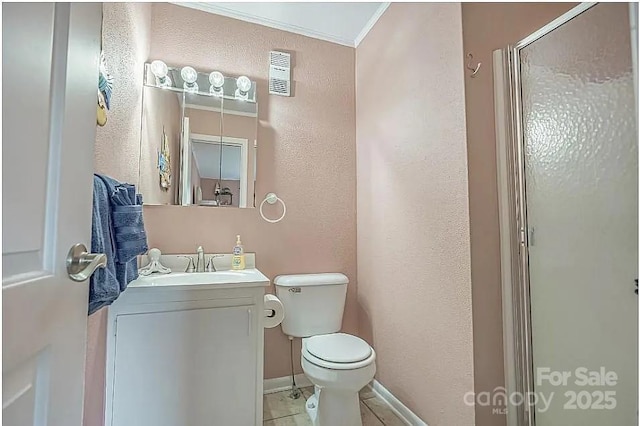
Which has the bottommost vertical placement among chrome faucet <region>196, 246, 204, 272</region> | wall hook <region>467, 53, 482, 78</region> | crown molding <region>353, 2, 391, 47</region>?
chrome faucet <region>196, 246, 204, 272</region>

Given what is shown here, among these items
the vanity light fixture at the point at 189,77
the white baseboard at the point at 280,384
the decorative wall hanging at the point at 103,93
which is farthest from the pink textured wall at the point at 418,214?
the decorative wall hanging at the point at 103,93

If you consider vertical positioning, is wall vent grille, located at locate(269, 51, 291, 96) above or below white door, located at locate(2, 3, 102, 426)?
above

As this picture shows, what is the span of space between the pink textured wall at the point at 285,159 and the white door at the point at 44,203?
1270 mm

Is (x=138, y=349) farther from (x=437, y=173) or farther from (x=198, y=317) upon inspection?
(x=437, y=173)

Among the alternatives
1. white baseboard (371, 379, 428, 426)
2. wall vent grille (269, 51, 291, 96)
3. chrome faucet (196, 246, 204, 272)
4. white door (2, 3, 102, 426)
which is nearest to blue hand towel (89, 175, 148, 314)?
white door (2, 3, 102, 426)

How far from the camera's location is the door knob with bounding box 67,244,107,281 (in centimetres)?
62

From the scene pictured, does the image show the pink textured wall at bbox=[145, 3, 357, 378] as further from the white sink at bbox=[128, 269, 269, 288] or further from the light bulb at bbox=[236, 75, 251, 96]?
the white sink at bbox=[128, 269, 269, 288]

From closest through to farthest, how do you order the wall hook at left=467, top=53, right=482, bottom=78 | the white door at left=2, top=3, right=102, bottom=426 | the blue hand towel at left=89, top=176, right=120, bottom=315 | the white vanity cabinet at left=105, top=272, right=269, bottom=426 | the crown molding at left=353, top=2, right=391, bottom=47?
1. the white door at left=2, top=3, right=102, bottom=426
2. the blue hand towel at left=89, top=176, right=120, bottom=315
3. the white vanity cabinet at left=105, top=272, right=269, bottom=426
4. the wall hook at left=467, top=53, right=482, bottom=78
5. the crown molding at left=353, top=2, right=391, bottom=47

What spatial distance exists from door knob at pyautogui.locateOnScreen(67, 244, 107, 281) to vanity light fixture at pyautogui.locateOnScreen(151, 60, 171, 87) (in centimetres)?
158

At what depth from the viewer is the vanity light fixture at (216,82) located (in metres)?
1.99

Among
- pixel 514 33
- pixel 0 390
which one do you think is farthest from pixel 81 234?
pixel 514 33

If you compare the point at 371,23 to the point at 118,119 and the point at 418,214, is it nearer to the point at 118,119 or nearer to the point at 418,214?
the point at 418,214

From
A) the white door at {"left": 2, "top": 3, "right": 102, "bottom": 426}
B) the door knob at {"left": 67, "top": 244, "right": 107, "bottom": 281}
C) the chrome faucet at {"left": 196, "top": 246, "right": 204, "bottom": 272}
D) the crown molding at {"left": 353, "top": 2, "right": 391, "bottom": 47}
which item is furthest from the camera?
the crown molding at {"left": 353, "top": 2, "right": 391, "bottom": 47}

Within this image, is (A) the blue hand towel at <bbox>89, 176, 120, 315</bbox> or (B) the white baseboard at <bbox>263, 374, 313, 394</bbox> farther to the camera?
(B) the white baseboard at <bbox>263, 374, 313, 394</bbox>
